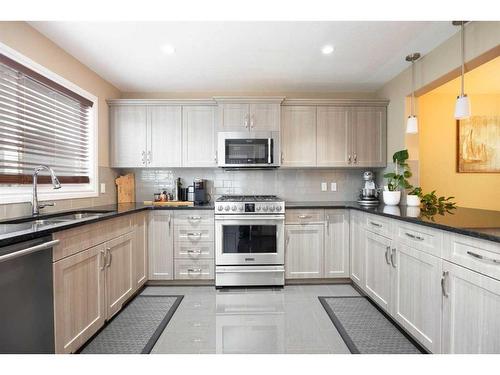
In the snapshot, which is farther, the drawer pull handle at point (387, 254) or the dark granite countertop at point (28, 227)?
the drawer pull handle at point (387, 254)

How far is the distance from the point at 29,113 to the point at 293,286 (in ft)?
9.58

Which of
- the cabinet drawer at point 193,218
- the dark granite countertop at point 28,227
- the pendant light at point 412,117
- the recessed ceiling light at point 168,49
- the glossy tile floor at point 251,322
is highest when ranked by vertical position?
the recessed ceiling light at point 168,49

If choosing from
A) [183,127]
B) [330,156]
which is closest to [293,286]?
[330,156]

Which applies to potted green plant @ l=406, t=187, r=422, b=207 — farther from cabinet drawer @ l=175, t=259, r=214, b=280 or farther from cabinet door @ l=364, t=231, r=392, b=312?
cabinet drawer @ l=175, t=259, r=214, b=280

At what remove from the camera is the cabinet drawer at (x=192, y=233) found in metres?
3.01

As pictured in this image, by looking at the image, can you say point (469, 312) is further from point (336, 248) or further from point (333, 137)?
point (333, 137)

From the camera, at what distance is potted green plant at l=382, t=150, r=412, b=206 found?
9.25 ft

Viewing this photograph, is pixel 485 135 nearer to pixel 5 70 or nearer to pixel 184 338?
pixel 184 338

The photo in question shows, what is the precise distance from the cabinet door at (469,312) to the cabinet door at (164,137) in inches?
112

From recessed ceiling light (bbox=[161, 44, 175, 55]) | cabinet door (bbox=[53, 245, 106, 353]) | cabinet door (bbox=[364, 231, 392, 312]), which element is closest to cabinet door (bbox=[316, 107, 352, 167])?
cabinet door (bbox=[364, 231, 392, 312])

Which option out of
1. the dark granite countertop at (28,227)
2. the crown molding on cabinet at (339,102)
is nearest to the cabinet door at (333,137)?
the crown molding on cabinet at (339,102)

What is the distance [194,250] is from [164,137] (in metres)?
1.42

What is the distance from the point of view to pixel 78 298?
1685mm

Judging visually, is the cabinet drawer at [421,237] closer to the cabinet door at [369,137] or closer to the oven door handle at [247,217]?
the oven door handle at [247,217]
